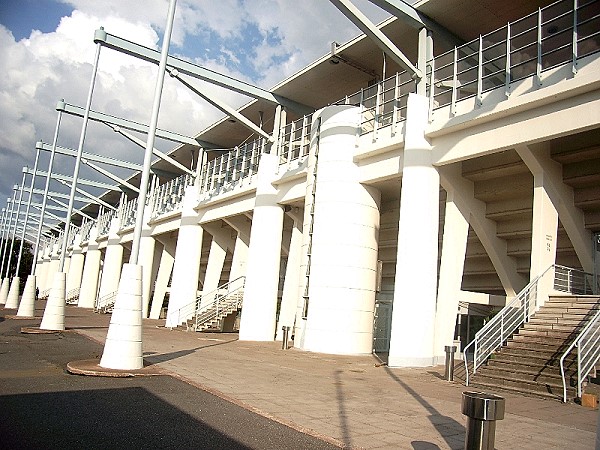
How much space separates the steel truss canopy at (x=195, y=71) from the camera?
58.6 ft

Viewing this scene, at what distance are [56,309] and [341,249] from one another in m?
9.76

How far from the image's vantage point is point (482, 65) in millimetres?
13719

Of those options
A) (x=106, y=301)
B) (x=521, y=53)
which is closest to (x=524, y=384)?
(x=521, y=53)

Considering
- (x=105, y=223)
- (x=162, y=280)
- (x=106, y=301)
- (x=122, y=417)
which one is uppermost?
(x=105, y=223)

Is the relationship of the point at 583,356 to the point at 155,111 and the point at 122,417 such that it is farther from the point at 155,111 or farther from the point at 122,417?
the point at 155,111

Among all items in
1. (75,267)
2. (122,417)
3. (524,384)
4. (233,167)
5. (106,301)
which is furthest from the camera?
(75,267)

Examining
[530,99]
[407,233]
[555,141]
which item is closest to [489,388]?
[407,233]

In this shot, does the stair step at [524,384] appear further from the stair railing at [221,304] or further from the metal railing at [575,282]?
the stair railing at [221,304]

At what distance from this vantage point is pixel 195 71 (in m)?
20.8

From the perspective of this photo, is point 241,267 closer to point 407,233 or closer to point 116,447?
point 407,233

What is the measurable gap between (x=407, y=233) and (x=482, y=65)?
4968 millimetres

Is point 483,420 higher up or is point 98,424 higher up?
point 483,420

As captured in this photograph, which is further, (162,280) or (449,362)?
(162,280)

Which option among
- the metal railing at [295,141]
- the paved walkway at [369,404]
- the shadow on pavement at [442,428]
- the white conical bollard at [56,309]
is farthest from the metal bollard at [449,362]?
the white conical bollard at [56,309]
